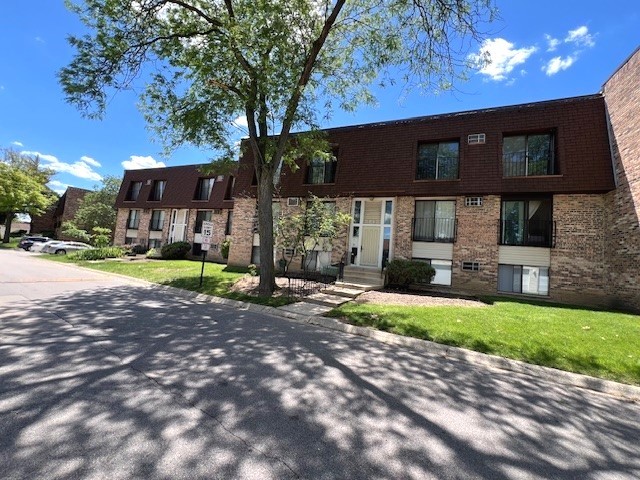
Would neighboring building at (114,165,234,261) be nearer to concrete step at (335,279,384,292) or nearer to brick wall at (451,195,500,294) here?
concrete step at (335,279,384,292)

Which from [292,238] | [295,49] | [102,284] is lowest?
[102,284]

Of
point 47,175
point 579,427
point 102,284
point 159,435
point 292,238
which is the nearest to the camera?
point 159,435

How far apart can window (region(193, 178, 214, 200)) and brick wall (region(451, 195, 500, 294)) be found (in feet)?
66.2

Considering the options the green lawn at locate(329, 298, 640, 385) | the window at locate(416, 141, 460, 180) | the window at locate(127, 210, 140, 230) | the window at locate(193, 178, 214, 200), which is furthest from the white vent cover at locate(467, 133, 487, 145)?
the window at locate(127, 210, 140, 230)

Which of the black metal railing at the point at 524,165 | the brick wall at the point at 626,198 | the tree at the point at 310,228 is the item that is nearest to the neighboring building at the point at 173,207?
the tree at the point at 310,228

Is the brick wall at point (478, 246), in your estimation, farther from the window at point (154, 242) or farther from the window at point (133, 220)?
the window at point (133, 220)

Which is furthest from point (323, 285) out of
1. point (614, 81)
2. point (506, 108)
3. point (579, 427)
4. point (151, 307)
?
point (614, 81)

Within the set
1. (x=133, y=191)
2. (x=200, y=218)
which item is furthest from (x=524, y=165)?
(x=133, y=191)

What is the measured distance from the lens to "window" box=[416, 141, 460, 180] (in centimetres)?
1484

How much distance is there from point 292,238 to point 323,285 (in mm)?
2969

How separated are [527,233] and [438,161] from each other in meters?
4.86

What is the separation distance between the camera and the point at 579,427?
3.74m

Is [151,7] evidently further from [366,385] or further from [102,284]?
[366,385]

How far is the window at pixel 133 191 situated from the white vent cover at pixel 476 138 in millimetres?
29320
